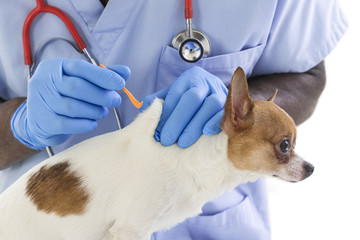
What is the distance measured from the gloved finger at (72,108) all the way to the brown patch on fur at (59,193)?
130 millimetres

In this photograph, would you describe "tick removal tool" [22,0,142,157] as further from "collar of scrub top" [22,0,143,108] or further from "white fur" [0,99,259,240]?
"white fur" [0,99,259,240]

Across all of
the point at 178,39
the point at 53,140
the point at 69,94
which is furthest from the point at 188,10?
the point at 53,140

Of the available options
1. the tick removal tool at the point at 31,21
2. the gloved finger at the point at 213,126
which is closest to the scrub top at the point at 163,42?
the tick removal tool at the point at 31,21

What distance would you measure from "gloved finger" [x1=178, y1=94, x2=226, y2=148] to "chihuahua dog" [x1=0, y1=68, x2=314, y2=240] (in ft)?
0.06

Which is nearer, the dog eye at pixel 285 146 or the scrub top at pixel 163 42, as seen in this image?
the dog eye at pixel 285 146

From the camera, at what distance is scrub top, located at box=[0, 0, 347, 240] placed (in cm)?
90

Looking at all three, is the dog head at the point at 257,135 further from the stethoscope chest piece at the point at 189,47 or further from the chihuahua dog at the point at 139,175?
the stethoscope chest piece at the point at 189,47

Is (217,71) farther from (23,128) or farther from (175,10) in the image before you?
(23,128)

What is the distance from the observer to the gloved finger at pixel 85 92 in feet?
2.54

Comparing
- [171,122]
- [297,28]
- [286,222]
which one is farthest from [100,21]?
[286,222]

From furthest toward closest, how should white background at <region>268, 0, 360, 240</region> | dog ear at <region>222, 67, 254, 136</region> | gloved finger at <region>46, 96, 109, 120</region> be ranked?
white background at <region>268, 0, 360, 240</region>, gloved finger at <region>46, 96, 109, 120</region>, dog ear at <region>222, 67, 254, 136</region>

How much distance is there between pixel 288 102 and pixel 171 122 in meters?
0.47

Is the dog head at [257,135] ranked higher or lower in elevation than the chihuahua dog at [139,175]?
higher

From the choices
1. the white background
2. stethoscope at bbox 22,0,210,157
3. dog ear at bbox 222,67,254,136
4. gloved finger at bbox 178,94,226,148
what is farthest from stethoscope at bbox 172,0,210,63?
the white background
